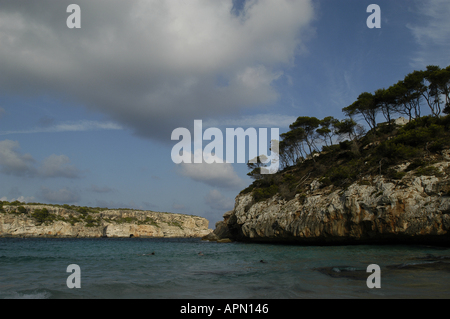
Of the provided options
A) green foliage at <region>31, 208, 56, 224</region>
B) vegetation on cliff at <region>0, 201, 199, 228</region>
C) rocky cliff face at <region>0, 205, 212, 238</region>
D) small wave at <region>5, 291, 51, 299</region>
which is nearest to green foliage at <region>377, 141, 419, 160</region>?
small wave at <region>5, 291, 51, 299</region>

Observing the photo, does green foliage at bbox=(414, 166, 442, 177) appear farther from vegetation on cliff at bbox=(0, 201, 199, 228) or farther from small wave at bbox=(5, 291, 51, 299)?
vegetation on cliff at bbox=(0, 201, 199, 228)

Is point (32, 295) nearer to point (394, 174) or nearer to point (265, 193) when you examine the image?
point (394, 174)

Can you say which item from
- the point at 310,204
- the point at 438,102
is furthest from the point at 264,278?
the point at 438,102

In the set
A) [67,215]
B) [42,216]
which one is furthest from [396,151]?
[67,215]

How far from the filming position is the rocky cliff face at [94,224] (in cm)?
8562

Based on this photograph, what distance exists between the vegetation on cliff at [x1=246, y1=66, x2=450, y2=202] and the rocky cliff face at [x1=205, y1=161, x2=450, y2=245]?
1.10 meters

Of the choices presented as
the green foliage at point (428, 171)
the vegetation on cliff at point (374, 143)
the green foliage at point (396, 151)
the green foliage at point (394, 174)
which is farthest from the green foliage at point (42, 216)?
the green foliage at point (428, 171)

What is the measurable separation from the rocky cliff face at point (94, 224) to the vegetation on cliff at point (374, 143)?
241ft

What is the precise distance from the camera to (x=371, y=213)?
23.2 meters

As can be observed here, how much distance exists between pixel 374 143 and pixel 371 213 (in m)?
17.7

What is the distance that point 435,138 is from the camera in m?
26.7

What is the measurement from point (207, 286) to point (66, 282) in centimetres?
581

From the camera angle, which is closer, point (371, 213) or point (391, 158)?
point (371, 213)

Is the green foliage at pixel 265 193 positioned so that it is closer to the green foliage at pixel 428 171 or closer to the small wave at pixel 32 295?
the green foliage at pixel 428 171
